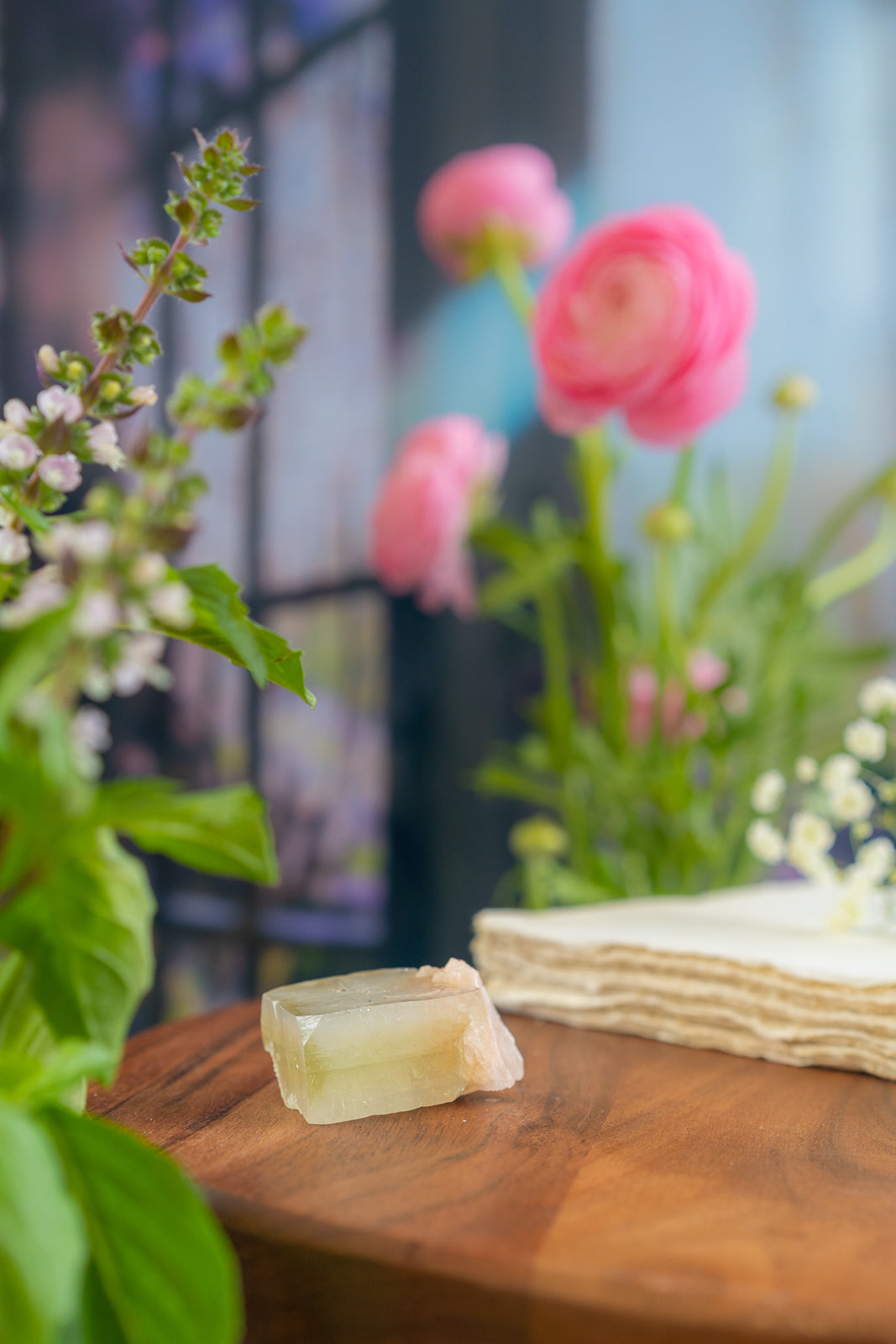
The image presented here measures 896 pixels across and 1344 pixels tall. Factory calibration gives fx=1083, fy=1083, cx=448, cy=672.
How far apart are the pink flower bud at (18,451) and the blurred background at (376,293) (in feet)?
2.39

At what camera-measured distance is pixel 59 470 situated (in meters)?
0.35

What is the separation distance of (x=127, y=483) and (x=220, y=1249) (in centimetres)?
91

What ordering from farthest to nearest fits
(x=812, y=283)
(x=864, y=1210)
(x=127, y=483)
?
(x=812, y=283) < (x=127, y=483) < (x=864, y=1210)

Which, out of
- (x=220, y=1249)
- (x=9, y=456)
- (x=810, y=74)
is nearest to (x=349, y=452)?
(x=810, y=74)

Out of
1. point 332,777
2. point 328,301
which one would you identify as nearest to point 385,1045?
point 332,777

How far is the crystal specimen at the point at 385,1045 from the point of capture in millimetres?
438

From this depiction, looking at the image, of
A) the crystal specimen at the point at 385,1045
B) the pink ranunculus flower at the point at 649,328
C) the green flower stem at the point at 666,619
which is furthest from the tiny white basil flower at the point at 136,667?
the green flower stem at the point at 666,619

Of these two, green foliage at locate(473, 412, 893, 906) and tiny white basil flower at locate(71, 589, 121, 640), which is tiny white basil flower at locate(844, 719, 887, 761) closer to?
green foliage at locate(473, 412, 893, 906)

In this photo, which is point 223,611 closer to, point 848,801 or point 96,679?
point 96,679

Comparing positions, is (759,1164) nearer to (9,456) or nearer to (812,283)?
(9,456)

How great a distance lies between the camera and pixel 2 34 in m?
1.00

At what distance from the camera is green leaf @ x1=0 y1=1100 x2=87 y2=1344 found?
8.9 inches

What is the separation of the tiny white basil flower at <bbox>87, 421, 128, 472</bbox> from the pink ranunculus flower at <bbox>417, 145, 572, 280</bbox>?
0.78 m

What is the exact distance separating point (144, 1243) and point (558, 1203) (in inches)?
5.7
